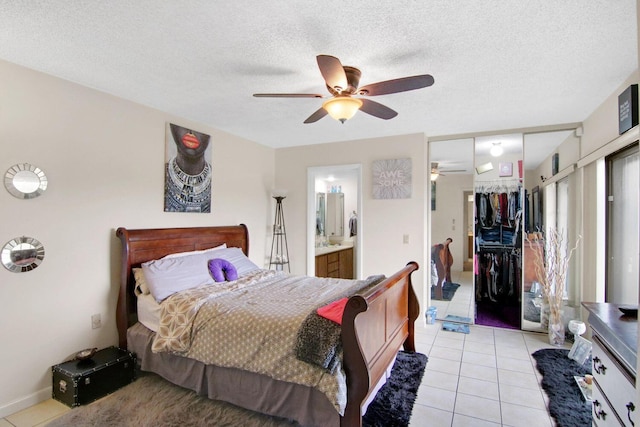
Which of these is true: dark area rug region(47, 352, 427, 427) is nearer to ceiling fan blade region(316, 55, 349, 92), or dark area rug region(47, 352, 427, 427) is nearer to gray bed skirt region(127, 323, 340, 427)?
gray bed skirt region(127, 323, 340, 427)

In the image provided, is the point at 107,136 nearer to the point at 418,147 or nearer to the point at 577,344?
the point at 418,147

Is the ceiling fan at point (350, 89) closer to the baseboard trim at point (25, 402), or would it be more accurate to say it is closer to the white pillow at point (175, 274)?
the white pillow at point (175, 274)

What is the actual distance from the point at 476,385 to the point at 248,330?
1.93 metres

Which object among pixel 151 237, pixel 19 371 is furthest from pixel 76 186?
pixel 19 371

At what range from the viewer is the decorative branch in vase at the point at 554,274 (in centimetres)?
354

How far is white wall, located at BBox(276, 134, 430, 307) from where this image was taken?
4164mm

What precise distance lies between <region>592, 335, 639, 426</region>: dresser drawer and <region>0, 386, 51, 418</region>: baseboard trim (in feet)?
11.6

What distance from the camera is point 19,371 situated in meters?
2.38

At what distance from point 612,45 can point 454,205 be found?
250cm

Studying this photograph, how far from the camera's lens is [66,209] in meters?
2.64

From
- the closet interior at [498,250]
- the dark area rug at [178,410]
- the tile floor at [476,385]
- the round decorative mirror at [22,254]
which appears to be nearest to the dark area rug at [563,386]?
the tile floor at [476,385]

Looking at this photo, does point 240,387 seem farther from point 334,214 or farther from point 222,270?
point 334,214

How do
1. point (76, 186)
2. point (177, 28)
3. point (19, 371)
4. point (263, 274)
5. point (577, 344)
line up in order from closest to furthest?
point (177, 28) < point (19, 371) < point (76, 186) < point (577, 344) < point (263, 274)

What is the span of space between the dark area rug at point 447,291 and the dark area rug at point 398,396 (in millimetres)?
1366
